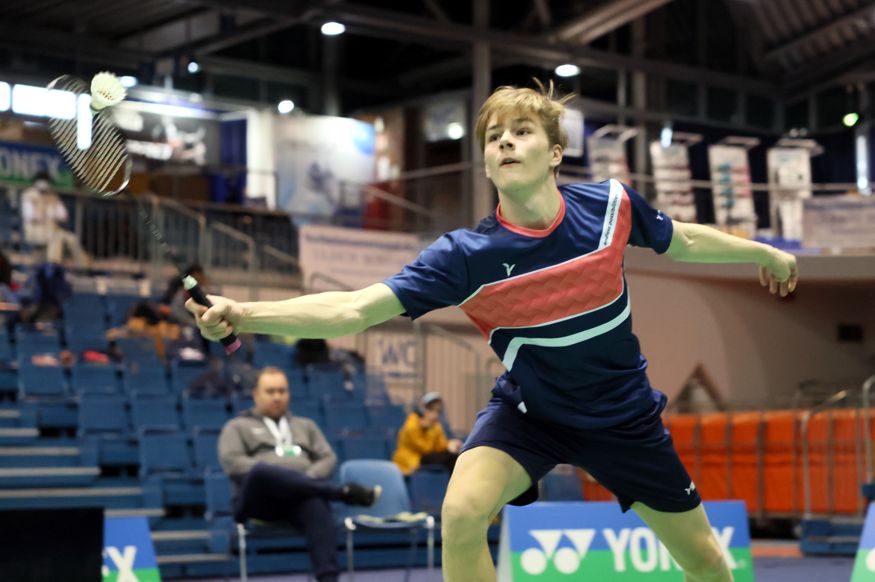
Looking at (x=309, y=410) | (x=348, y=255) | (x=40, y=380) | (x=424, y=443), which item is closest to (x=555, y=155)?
(x=424, y=443)

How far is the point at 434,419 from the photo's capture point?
12.5 m

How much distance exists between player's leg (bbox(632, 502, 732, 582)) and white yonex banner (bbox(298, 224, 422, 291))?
1192cm

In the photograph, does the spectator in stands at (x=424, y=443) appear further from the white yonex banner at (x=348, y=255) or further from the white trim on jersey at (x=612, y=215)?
the white trim on jersey at (x=612, y=215)

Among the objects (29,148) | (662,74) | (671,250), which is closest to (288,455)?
(671,250)

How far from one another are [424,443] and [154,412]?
244cm

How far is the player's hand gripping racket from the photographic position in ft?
13.8

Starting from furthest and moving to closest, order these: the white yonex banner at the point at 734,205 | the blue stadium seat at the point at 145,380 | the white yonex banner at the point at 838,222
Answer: the white yonex banner at the point at 734,205
the white yonex banner at the point at 838,222
the blue stadium seat at the point at 145,380

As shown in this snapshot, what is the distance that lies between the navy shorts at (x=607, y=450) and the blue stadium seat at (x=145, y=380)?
27.8ft

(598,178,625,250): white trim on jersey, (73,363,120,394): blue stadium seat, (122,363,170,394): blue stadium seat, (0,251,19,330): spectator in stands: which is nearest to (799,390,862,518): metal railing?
(122,363,170,394): blue stadium seat

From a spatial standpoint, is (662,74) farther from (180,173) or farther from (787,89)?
(180,173)

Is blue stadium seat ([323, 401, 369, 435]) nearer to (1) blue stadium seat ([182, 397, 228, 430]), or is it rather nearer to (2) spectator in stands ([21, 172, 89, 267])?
(1) blue stadium seat ([182, 397, 228, 430])

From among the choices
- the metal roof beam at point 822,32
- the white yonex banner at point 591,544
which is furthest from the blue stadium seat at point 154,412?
the metal roof beam at point 822,32

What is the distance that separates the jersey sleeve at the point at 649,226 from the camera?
195 inches

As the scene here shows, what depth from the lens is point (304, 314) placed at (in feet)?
13.1
